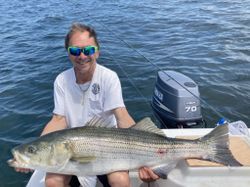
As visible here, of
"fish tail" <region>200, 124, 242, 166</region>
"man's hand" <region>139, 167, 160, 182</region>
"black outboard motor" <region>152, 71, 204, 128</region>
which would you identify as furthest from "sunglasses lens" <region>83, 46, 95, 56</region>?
"black outboard motor" <region>152, 71, 204, 128</region>

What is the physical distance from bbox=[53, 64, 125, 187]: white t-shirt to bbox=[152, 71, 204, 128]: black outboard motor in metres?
1.69

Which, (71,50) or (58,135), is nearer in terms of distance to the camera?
(58,135)

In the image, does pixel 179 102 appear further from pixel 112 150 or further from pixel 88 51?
pixel 112 150

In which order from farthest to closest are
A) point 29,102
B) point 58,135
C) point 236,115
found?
point 29,102 < point 236,115 < point 58,135

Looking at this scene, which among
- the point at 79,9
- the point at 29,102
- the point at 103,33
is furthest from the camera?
the point at 79,9

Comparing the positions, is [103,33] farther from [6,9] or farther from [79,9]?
[6,9]

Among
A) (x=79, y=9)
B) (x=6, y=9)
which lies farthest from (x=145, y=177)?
(x=6, y=9)

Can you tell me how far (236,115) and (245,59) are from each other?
339 centimetres

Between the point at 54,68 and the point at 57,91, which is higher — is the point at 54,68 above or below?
below

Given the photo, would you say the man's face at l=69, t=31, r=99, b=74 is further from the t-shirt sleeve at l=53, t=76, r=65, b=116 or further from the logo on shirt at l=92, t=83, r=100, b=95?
the t-shirt sleeve at l=53, t=76, r=65, b=116

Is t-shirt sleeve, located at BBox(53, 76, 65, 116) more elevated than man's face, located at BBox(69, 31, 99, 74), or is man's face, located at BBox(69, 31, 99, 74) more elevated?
man's face, located at BBox(69, 31, 99, 74)

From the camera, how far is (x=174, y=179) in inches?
167

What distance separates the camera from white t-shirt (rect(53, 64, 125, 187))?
461 cm

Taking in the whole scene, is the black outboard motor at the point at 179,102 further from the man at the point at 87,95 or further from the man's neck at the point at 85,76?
the man's neck at the point at 85,76
